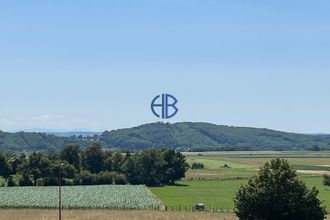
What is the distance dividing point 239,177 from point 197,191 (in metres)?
31.6

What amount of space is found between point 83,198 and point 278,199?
46527 millimetres

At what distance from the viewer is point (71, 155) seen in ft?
461

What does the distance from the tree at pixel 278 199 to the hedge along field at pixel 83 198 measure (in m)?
29.0

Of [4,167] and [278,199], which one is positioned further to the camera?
[4,167]

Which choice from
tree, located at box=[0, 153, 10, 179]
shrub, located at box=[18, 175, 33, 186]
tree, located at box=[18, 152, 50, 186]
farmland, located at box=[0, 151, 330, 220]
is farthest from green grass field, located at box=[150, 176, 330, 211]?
tree, located at box=[0, 153, 10, 179]

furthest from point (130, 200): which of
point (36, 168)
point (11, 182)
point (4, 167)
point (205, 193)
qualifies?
point (4, 167)

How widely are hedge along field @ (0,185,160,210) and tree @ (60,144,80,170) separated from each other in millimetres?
23530

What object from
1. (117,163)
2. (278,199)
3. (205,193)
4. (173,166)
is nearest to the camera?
(278,199)

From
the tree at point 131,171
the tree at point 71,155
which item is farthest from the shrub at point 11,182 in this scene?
the tree at point 131,171

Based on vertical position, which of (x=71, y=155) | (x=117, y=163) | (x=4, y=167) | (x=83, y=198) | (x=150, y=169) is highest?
(x=71, y=155)

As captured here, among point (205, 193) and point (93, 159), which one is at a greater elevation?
point (93, 159)

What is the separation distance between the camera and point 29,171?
124 metres

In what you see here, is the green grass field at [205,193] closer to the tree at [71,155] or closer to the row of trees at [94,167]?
the row of trees at [94,167]

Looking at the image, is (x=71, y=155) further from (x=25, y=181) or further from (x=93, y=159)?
(x=25, y=181)
